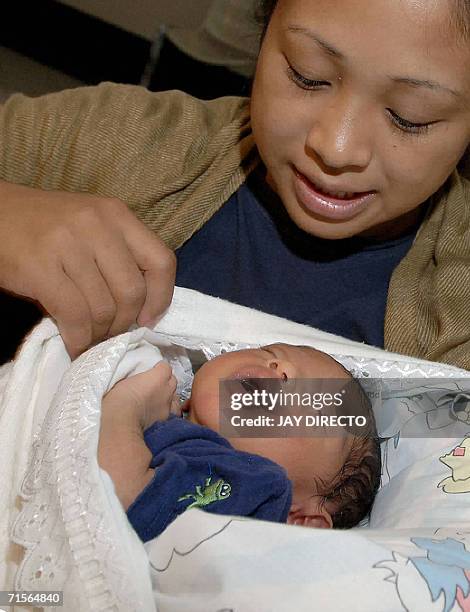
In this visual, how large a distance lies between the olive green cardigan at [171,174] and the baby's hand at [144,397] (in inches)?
9.7

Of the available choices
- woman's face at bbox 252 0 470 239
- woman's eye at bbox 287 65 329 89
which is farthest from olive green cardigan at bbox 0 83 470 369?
woman's eye at bbox 287 65 329 89

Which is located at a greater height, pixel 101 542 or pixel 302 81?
pixel 302 81

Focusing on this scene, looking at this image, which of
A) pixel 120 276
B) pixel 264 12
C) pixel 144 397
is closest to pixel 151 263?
pixel 120 276

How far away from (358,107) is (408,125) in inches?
2.7

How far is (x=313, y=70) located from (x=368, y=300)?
0.35 metres

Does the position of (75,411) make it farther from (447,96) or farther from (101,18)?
(101,18)

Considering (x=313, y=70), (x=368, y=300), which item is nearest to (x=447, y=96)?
(x=313, y=70)

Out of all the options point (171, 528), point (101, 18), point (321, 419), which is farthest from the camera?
point (101, 18)

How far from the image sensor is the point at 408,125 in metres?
0.79

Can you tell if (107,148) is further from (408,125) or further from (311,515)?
(311,515)

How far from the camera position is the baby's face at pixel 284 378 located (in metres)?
0.77

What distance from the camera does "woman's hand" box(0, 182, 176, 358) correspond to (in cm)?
77

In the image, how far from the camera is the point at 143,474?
70 centimetres

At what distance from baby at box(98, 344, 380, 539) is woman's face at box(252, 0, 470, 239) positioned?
0.65 feet
